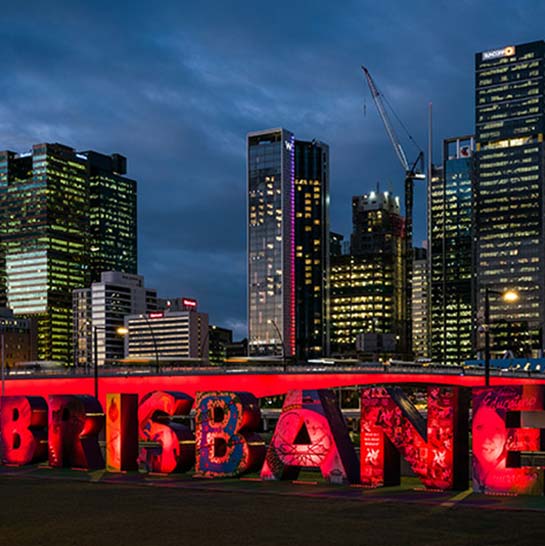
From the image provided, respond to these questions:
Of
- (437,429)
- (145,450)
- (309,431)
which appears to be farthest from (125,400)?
(437,429)

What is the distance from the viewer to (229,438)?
33.2 m

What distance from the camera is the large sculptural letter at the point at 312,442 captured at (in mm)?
30109

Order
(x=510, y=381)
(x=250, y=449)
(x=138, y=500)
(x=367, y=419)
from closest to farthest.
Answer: (x=138, y=500) < (x=367, y=419) < (x=250, y=449) < (x=510, y=381)

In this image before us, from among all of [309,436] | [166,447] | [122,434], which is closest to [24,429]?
[122,434]

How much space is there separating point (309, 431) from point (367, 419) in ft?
7.21

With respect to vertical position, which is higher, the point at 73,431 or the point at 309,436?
the point at 309,436

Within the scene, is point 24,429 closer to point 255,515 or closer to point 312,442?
point 312,442

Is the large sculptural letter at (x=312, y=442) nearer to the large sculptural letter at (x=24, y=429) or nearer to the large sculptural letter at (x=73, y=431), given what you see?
the large sculptural letter at (x=73, y=431)

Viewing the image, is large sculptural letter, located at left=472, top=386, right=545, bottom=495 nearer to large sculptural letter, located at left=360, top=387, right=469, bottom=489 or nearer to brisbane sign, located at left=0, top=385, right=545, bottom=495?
brisbane sign, located at left=0, top=385, right=545, bottom=495

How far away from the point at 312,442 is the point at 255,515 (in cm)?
745

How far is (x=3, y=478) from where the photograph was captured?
34531mm

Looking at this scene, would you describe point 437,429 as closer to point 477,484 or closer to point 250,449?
point 477,484

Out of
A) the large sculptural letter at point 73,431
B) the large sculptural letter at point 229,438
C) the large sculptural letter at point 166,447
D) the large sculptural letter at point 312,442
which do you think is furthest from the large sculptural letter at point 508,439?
the large sculptural letter at point 73,431

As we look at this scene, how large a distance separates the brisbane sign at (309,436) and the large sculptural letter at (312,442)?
4 cm
